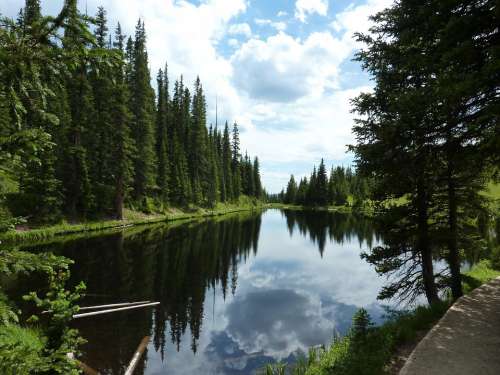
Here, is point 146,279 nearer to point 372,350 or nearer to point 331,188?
point 372,350

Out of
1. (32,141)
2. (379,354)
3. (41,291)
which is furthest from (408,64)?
(41,291)

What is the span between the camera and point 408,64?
338 inches

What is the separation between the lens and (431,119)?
910cm

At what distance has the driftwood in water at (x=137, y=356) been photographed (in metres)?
8.19

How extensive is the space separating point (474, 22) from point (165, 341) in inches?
501

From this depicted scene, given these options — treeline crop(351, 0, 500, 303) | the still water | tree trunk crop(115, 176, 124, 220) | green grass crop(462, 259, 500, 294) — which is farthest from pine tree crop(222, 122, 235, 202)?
treeline crop(351, 0, 500, 303)

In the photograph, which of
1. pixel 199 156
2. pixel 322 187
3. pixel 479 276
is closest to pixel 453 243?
pixel 479 276

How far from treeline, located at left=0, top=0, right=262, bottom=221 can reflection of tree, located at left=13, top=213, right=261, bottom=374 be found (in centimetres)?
553

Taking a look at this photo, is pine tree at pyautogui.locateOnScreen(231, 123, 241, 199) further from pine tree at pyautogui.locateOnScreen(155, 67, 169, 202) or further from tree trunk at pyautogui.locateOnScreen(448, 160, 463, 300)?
tree trunk at pyautogui.locateOnScreen(448, 160, 463, 300)

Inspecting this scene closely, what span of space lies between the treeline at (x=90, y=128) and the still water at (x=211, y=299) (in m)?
6.27

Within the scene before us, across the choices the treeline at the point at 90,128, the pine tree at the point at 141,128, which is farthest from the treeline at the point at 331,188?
the pine tree at the point at 141,128

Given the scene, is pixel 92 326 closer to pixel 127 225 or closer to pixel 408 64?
pixel 408 64

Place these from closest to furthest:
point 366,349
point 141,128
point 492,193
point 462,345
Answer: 1. point 462,345
2. point 366,349
3. point 492,193
4. point 141,128

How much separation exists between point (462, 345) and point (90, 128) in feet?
132
